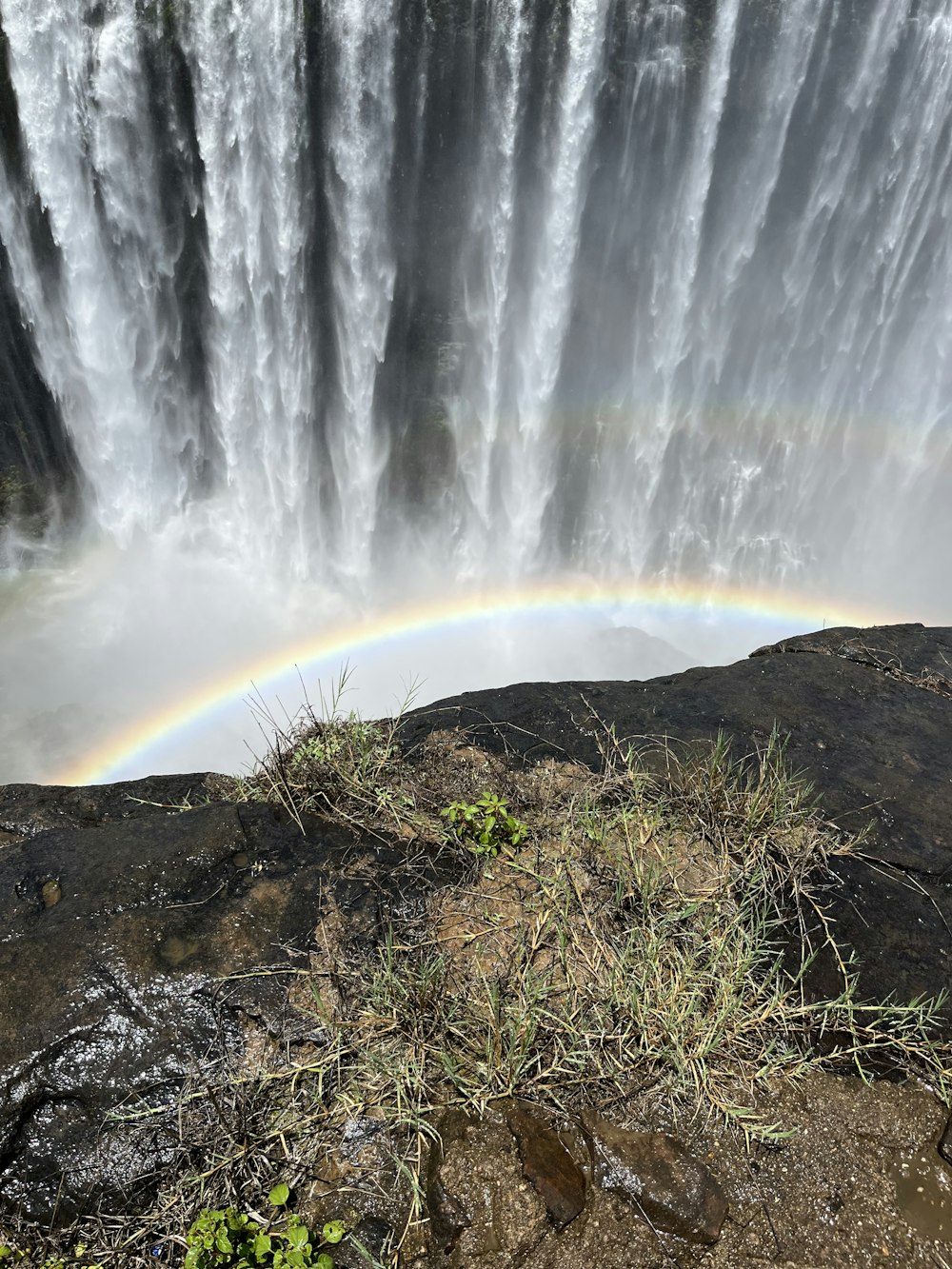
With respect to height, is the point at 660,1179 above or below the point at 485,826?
below

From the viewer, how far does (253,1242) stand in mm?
1483

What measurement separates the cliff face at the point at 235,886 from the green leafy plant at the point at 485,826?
9cm

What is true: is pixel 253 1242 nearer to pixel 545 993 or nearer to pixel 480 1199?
pixel 480 1199

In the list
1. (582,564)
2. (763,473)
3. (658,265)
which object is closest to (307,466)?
(582,564)

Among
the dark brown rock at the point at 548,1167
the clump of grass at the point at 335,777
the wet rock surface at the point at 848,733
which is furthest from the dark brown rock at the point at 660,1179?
the clump of grass at the point at 335,777

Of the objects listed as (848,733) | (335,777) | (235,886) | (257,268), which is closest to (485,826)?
(335,777)

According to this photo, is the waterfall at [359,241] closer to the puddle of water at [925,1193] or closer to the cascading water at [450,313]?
the cascading water at [450,313]

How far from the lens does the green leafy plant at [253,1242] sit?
1454mm

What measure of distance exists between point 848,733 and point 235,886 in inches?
81.0

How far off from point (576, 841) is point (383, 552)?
28.7 ft

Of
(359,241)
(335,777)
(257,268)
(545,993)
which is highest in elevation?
(359,241)

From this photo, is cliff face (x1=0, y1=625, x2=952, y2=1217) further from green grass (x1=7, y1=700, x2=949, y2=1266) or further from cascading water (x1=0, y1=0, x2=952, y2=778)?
cascading water (x1=0, y1=0, x2=952, y2=778)

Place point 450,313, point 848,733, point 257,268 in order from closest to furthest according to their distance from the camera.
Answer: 1. point 848,733
2. point 257,268
3. point 450,313

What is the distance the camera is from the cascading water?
8.23 metres
